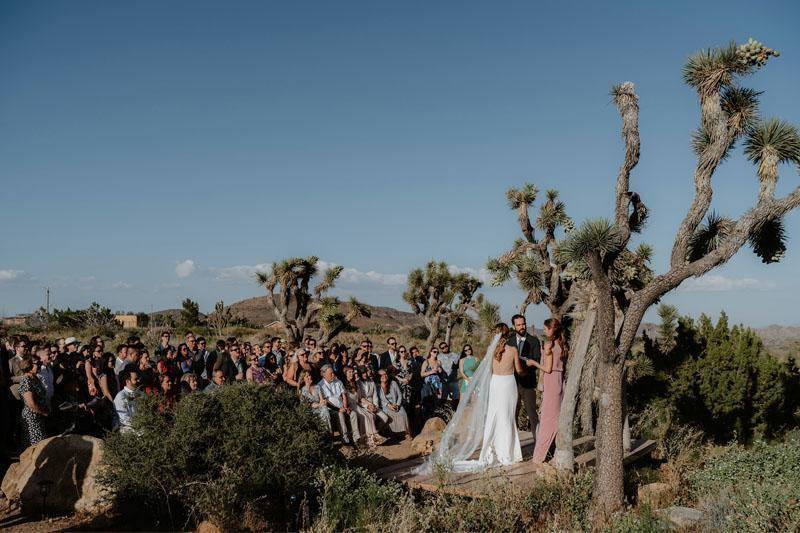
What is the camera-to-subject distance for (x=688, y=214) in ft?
24.1

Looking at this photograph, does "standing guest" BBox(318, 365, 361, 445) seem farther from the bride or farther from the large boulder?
the large boulder

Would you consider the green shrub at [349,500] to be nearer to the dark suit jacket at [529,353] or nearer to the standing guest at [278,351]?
the dark suit jacket at [529,353]

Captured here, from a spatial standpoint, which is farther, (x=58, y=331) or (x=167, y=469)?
(x=58, y=331)

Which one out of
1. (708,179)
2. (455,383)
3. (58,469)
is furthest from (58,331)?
(708,179)

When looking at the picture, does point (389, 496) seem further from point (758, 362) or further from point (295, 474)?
point (758, 362)

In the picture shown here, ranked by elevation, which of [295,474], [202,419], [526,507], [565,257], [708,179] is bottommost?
[526,507]

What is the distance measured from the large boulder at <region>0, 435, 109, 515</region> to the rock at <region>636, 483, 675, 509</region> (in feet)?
21.9

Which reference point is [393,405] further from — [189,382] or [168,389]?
[168,389]

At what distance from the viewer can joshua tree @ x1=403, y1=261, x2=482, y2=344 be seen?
24.7 metres

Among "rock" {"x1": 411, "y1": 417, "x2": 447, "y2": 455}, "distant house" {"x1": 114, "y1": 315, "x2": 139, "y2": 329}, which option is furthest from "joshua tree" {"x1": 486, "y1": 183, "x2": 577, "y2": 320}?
"distant house" {"x1": 114, "y1": 315, "x2": 139, "y2": 329}

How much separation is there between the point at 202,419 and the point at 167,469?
0.65 metres

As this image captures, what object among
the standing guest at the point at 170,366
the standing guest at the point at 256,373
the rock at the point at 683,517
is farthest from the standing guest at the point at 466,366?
the rock at the point at 683,517

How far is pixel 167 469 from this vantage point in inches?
272

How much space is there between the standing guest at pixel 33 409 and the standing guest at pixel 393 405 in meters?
5.80
